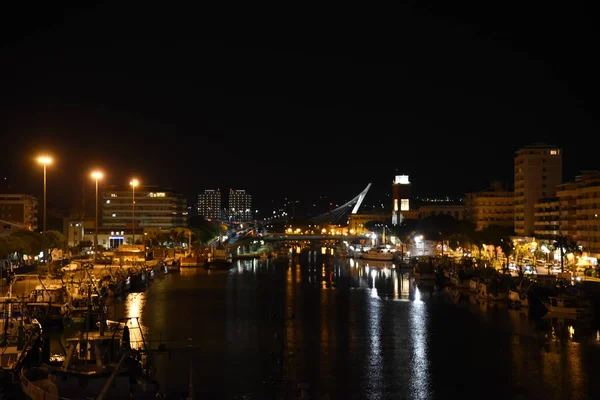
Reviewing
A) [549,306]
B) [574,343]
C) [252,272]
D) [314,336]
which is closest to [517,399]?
[574,343]

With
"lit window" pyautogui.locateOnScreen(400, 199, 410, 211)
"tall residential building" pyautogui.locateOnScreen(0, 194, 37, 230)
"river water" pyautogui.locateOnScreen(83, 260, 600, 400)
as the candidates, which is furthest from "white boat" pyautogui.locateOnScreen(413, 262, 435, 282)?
"lit window" pyautogui.locateOnScreen(400, 199, 410, 211)

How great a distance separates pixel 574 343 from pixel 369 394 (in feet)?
21.4

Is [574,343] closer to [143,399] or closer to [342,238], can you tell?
[143,399]

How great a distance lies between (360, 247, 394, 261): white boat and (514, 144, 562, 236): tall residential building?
38.4 feet

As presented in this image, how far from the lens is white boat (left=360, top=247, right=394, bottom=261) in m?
50.8

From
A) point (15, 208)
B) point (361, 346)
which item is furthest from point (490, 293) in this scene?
point (15, 208)

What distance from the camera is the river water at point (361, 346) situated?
41.3 feet

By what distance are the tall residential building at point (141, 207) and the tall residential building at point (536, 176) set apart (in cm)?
3057

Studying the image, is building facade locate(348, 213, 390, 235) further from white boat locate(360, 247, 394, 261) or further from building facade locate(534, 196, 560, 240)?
building facade locate(534, 196, 560, 240)

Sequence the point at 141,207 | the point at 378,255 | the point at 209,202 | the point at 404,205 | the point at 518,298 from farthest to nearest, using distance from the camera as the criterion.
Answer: the point at 209,202 → the point at 404,205 → the point at 141,207 → the point at 378,255 → the point at 518,298

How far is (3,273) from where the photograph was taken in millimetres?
26641

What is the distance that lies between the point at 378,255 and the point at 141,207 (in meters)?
20.8

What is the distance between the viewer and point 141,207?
199 ft

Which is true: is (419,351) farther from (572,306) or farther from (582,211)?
(582,211)
